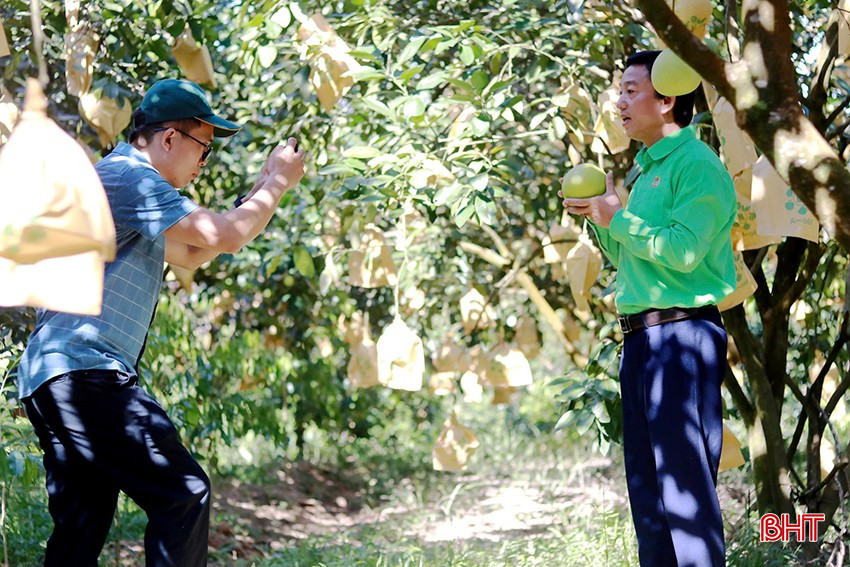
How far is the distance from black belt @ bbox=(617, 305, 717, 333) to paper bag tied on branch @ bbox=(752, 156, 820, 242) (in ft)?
0.75

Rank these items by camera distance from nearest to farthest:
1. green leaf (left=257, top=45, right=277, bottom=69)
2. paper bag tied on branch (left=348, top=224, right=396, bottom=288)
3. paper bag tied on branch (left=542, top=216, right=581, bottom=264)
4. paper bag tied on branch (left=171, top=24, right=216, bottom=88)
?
green leaf (left=257, top=45, right=277, bottom=69) < paper bag tied on branch (left=171, top=24, right=216, bottom=88) < paper bag tied on branch (left=348, top=224, right=396, bottom=288) < paper bag tied on branch (left=542, top=216, right=581, bottom=264)

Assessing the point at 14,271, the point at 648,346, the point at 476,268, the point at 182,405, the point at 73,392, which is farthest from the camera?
the point at 476,268

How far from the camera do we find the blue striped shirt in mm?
1998

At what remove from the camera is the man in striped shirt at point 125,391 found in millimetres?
1979

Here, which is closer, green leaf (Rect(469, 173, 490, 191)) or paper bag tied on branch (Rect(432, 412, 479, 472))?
green leaf (Rect(469, 173, 490, 191))

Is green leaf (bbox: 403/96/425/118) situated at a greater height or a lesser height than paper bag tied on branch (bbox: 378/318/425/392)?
greater

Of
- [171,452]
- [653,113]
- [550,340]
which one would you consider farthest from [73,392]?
[550,340]

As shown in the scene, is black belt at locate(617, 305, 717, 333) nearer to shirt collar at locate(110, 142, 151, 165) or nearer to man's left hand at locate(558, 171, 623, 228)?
man's left hand at locate(558, 171, 623, 228)

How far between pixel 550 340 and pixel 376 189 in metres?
5.82

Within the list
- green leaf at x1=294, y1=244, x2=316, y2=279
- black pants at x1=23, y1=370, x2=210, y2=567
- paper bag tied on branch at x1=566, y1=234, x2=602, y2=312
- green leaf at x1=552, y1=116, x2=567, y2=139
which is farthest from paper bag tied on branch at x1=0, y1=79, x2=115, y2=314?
green leaf at x1=294, y1=244, x2=316, y2=279

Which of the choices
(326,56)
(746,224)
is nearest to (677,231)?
(746,224)

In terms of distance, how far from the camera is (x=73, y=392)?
1973mm

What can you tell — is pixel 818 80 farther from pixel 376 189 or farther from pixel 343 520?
pixel 343 520

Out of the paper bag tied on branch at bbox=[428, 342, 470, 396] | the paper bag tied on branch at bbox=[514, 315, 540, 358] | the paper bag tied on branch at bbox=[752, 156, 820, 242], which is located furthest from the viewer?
the paper bag tied on branch at bbox=[514, 315, 540, 358]
